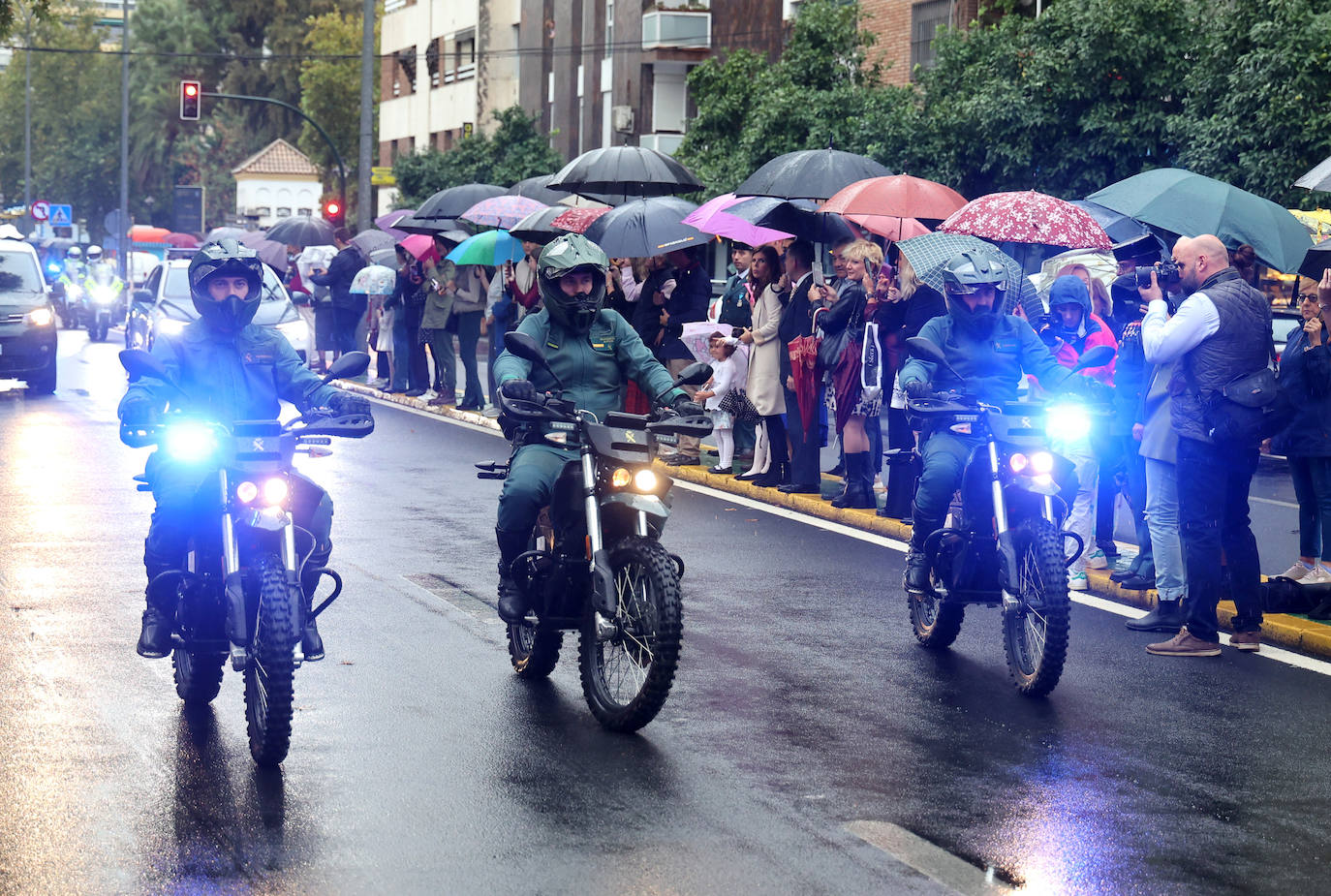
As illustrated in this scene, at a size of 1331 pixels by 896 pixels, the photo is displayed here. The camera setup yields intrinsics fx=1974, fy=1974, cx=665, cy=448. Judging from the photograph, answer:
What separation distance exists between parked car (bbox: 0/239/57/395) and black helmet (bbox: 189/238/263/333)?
17.4 m

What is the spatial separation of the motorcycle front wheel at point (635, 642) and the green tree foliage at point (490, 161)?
3766cm

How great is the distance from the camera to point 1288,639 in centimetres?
951

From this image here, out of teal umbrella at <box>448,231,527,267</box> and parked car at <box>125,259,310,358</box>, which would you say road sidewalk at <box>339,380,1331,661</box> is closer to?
teal umbrella at <box>448,231,527,267</box>

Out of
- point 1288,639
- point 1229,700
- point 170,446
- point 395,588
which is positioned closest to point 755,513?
point 395,588

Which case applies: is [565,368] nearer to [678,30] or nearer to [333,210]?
[333,210]

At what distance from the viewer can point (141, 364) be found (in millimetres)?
6887

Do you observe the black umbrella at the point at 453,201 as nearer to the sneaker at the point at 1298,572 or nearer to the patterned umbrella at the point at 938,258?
the patterned umbrella at the point at 938,258

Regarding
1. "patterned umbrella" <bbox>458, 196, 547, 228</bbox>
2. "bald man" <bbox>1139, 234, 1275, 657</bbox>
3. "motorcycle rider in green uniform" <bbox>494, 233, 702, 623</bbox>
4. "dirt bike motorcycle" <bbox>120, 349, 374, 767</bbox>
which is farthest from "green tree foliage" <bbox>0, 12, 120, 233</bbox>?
"dirt bike motorcycle" <bbox>120, 349, 374, 767</bbox>

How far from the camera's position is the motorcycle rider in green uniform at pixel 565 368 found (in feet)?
25.0

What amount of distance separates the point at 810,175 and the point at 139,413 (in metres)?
9.32

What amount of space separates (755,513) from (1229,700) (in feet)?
20.1

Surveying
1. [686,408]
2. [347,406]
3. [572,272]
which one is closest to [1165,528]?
[686,408]

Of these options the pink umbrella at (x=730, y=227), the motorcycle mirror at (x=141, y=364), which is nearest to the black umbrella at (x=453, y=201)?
the pink umbrella at (x=730, y=227)

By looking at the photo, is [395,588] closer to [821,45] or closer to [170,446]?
[170,446]
